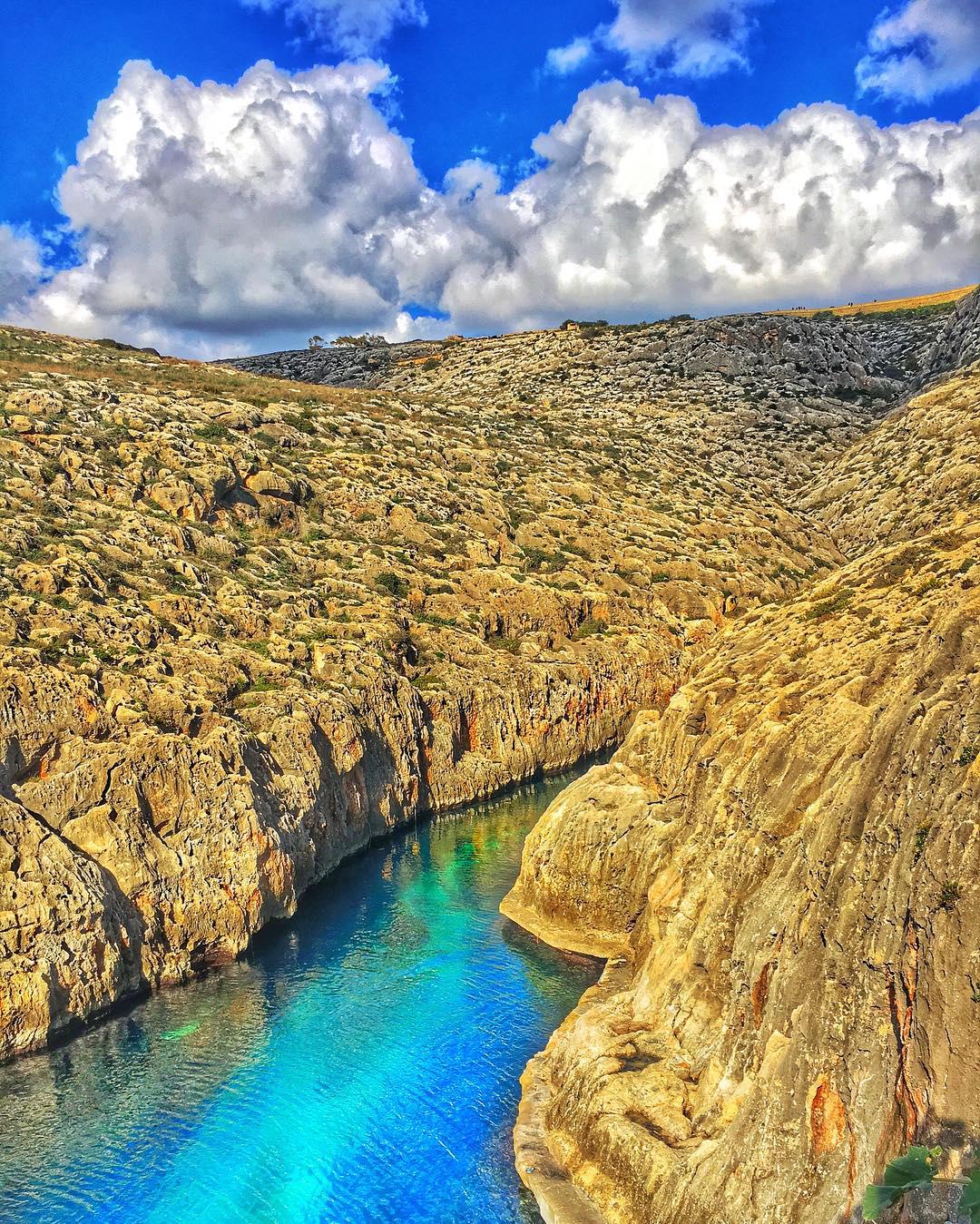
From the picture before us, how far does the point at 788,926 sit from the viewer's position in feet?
66.4

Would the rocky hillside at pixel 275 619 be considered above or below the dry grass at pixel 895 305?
below

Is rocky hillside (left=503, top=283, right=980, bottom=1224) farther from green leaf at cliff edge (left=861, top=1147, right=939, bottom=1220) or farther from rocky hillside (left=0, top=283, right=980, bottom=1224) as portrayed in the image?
green leaf at cliff edge (left=861, top=1147, right=939, bottom=1220)

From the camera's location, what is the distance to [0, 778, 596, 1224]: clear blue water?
74.2 feet

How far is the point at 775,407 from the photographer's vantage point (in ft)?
374

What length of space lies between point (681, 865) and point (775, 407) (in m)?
96.1

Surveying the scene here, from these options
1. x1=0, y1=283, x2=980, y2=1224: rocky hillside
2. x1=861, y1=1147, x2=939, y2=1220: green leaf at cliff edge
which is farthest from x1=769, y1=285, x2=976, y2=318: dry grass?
x1=861, y1=1147, x2=939, y2=1220: green leaf at cliff edge

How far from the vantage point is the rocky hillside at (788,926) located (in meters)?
15.9

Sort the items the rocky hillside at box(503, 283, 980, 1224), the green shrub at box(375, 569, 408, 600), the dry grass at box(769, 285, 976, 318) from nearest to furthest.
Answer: the rocky hillside at box(503, 283, 980, 1224)
the green shrub at box(375, 569, 408, 600)
the dry grass at box(769, 285, 976, 318)

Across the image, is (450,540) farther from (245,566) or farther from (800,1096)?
(800,1096)

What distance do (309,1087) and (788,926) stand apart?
48.9ft

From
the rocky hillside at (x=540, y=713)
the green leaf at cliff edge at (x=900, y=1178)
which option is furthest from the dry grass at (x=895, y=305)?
the green leaf at cliff edge at (x=900, y=1178)

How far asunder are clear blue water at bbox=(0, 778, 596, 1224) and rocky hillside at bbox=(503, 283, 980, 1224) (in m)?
2.17

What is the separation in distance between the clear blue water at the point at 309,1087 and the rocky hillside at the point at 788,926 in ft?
7.11

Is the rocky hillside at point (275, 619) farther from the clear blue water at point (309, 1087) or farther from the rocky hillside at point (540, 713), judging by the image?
the clear blue water at point (309, 1087)
